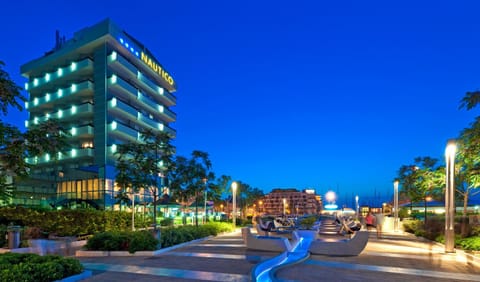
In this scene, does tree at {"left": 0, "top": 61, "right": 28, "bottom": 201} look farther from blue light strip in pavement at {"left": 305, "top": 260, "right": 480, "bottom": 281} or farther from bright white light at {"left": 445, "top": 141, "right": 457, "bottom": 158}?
bright white light at {"left": 445, "top": 141, "right": 457, "bottom": 158}

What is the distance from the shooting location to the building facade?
44219 millimetres

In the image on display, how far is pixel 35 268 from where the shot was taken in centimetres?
786

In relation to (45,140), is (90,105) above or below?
above

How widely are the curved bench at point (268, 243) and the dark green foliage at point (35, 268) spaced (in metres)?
6.80

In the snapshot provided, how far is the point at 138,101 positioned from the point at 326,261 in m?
48.7

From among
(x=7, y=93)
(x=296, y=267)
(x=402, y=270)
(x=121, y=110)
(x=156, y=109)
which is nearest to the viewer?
(x=7, y=93)

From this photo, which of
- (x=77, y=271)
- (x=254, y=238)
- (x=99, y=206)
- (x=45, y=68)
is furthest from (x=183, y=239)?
(x=45, y=68)

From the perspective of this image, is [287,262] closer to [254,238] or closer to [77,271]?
[254,238]

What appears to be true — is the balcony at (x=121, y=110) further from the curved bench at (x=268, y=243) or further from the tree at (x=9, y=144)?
the tree at (x=9, y=144)

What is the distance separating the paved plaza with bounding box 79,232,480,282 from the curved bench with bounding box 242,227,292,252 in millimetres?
305

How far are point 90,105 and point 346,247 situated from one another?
44357 mm

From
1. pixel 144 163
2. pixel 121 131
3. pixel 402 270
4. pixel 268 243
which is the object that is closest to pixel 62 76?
pixel 121 131

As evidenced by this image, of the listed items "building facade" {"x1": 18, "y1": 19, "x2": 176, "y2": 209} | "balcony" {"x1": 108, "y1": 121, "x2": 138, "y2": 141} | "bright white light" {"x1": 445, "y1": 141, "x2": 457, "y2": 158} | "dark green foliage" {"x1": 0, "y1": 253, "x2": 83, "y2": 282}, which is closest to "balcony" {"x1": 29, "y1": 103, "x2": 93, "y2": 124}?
"building facade" {"x1": 18, "y1": 19, "x2": 176, "y2": 209}

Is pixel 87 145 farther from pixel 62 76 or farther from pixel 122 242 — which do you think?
pixel 122 242
